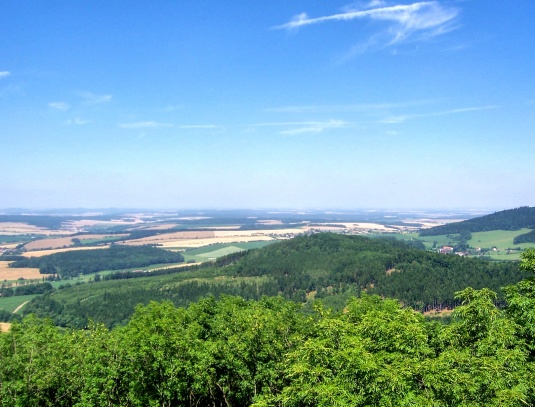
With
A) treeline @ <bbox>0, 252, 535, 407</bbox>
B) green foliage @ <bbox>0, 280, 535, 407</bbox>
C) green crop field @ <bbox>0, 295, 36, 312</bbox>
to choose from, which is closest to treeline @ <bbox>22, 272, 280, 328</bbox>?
green crop field @ <bbox>0, 295, 36, 312</bbox>

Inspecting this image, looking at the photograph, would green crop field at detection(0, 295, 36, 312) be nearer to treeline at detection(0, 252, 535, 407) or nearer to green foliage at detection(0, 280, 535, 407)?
green foliage at detection(0, 280, 535, 407)

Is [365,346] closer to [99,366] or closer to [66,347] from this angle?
[99,366]

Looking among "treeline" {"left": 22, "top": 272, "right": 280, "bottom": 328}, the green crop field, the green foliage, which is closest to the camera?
the green foliage

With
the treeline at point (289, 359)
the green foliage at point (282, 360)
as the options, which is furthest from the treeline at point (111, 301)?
the green foliage at point (282, 360)

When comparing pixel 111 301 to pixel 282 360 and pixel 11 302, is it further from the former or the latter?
pixel 282 360

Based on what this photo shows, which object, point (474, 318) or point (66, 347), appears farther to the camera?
point (66, 347)

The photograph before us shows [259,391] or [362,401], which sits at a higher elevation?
[362,401]

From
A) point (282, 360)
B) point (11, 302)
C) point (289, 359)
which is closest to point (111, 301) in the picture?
point (11, 302)

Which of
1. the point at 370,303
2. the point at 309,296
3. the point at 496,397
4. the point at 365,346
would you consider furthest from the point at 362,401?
the point at 309,296
